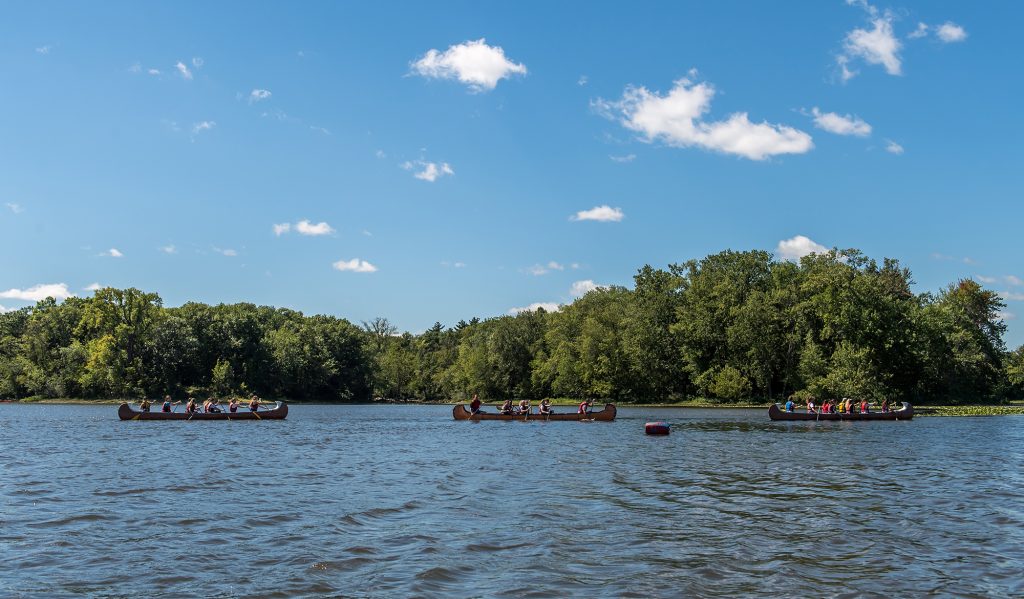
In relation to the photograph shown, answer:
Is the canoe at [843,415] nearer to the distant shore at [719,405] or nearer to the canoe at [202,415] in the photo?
the distant shore at [719,405]

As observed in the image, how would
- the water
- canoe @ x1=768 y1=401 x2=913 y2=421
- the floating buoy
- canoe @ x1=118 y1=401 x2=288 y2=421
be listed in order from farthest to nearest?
1. canoe @ x1=768 y1=401 x2=913 y2=421
2. canoe @ x1=118 y1=401 x2=288 y2=421
3. the floating buoy
4. the water

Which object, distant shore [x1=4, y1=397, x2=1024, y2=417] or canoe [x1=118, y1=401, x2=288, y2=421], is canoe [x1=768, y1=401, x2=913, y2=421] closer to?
distant shore [x1=4, y1=397, x2=1024, y2=417]

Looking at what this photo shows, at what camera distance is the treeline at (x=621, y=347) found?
82125mm

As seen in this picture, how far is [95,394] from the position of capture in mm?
107062

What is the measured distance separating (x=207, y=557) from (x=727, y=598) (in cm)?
876

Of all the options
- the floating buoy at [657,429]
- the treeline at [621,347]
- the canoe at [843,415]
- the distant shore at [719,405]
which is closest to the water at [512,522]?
the floating buoy at [657,429]

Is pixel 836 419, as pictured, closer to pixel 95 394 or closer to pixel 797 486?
pixel 797 486

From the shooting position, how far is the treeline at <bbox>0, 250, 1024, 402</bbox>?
82.1 meters

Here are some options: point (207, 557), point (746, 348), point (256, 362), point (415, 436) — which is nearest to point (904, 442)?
point (415, 436)

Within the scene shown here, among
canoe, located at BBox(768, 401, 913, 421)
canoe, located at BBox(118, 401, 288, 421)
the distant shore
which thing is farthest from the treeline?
canoe, located at BBox(118, 401, 288, 421)

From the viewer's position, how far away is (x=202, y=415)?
60.0 meters

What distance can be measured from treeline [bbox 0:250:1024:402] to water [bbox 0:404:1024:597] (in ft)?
168

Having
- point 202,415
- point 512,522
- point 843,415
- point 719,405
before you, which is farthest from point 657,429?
point 719,405

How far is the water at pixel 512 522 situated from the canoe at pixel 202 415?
937 inches
